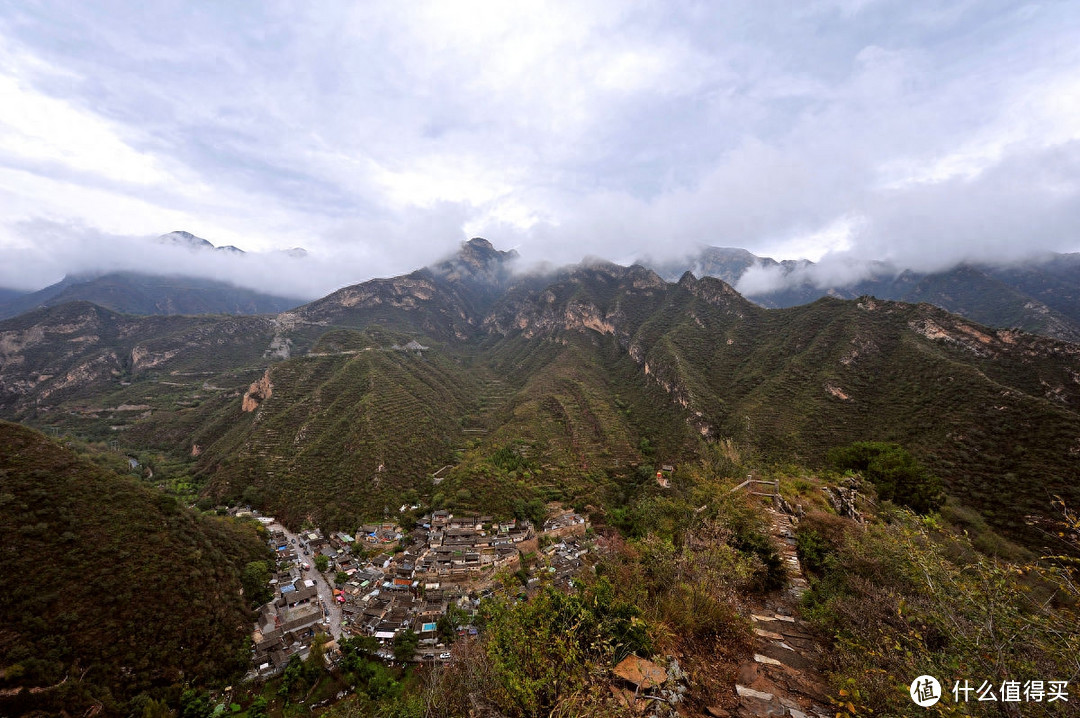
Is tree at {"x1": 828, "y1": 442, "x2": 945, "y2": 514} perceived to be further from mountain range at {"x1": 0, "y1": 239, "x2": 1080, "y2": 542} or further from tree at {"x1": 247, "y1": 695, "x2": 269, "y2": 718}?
tree at {"x1": 247, "y1": 695, "x2": 269, "y2": 718}

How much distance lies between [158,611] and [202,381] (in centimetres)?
11896

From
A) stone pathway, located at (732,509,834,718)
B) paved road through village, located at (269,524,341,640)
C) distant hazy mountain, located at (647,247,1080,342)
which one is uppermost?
distant hazy mountain, located at (647,247,1080,342)

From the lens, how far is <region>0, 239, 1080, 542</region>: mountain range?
45.5m

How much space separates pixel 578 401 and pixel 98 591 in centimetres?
7160

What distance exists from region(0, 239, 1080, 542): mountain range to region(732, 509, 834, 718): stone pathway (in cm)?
4171

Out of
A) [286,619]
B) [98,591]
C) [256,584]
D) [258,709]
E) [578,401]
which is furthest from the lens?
[578,401]

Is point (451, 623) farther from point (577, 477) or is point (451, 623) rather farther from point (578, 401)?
point (578, 401)

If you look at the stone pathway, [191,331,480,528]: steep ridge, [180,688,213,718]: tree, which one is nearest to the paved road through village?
[191,331,480,528]: steep ridge

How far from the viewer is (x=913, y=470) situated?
2534 cm

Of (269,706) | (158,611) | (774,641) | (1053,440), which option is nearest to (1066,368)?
(1053,440)

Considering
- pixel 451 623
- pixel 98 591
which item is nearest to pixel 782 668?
pixel 451 623

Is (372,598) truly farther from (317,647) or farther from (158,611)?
(158,611)

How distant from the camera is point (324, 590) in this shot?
36969mm

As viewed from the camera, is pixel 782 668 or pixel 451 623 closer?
pixel 782 668
